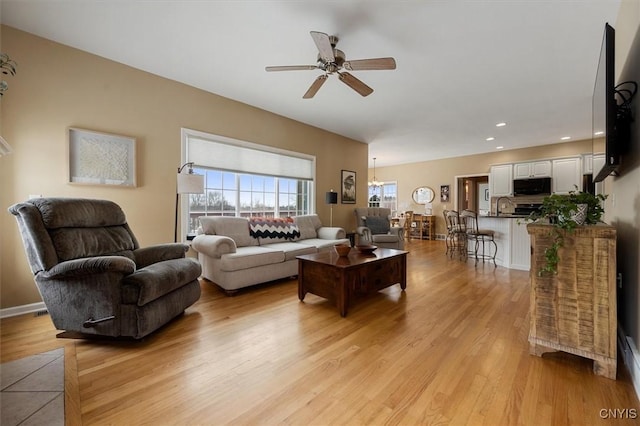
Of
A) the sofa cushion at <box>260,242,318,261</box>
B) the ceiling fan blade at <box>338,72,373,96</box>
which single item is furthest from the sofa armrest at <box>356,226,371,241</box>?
the ceiling fan blade at <box>338,72,373,96</box>

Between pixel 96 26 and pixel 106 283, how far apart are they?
2.39 meters

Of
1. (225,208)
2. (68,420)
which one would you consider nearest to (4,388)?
(68,420)

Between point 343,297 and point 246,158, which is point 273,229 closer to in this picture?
point 246,158

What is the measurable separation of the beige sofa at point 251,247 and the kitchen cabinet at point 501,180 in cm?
535

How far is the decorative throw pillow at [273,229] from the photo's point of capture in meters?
3.94

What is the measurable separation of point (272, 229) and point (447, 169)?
21.8 feet

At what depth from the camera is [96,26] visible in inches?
95.6

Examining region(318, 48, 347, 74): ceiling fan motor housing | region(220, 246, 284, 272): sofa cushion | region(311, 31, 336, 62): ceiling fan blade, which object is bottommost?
region(220, 246, 284, 272): sofa cushion

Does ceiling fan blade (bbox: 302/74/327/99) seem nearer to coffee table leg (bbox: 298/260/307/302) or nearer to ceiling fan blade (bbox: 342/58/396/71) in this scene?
ceiling fan blade (bbox: 342/58/396/71)

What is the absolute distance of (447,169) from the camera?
8.30 m

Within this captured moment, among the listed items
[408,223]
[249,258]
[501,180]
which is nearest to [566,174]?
[501,180]

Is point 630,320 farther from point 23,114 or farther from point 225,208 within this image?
point 23,114

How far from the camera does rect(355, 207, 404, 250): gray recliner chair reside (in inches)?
201

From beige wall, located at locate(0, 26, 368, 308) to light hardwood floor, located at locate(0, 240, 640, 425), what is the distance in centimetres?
122
